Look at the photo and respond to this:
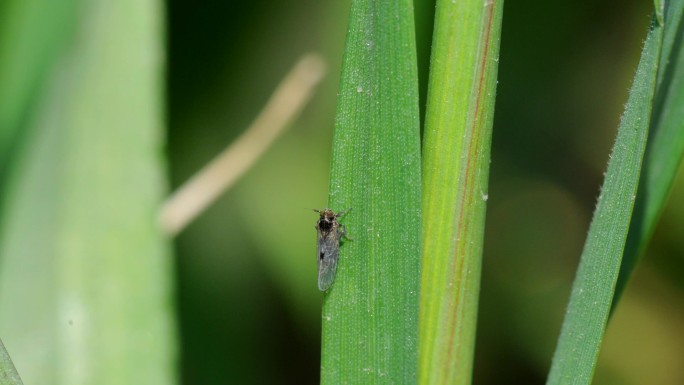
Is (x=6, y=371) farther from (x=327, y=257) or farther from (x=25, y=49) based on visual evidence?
(x=25, y=49)

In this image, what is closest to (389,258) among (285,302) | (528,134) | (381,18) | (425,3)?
(381,18)

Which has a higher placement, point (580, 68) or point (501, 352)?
point (580, 68)

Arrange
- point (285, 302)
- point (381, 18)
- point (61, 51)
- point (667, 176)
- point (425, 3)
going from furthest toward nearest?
1. point (285, 302)
2. point (425, 3)
3. point (61, 51)
4. point (667, 176)
5. point (381, 18)

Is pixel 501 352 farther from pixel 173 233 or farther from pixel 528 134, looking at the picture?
pixel 173 233

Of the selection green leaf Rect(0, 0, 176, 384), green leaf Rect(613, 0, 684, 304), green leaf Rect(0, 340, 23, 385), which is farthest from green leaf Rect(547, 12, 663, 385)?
green leaf Rect(0, 0, 176, 384)

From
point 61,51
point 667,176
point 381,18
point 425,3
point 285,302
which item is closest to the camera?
point 381,18

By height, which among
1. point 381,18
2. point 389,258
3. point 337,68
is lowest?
point 389,258

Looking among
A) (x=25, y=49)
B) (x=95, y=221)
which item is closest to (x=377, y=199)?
(x=95, y=221)
